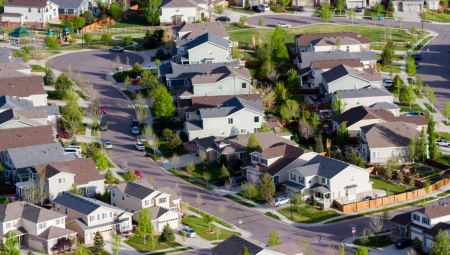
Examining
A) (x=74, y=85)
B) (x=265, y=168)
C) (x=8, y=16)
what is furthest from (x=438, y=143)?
(x=8, y=16)

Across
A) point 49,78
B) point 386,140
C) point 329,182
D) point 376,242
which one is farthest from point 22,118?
point 376,242

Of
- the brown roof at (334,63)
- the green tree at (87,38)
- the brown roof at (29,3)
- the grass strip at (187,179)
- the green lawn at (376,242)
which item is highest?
the brown roof at (29,3)

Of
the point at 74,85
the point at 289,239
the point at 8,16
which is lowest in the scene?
the point at 289,239

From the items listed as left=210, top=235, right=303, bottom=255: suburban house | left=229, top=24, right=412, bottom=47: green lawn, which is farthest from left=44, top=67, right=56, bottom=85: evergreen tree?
left=210, top=235, right=303, bottom=255: suburban house

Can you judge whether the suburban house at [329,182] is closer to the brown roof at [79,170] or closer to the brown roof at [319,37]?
the brown roof at [79,170]

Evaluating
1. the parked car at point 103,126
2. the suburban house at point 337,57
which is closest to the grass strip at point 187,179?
the parked car at point 103,126

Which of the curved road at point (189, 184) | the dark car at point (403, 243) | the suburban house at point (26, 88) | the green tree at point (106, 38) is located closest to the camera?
the dark car at point (403, 243)

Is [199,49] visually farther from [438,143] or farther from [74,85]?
[438,143]
